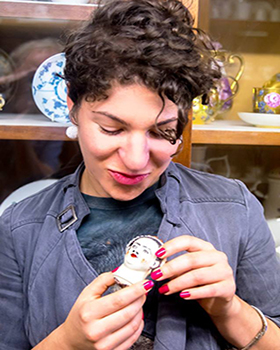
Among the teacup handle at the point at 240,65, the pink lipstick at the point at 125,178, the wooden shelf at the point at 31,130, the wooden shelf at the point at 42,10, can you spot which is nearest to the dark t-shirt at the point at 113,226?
the pink lipstick at the point at 125,178

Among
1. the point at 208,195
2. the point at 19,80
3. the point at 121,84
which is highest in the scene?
Result: the point at 121,84

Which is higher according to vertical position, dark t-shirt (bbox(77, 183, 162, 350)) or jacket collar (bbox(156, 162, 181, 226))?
jacket collar (bbox(156, 162, 181, 226))

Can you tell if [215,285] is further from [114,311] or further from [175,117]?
[175,117]

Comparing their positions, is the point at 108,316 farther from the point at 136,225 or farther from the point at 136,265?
the point at 136,225

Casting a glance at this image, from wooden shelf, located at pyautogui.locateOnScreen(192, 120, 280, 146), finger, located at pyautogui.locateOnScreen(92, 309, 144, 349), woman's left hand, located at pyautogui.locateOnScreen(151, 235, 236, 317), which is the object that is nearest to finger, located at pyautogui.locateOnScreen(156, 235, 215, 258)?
woman's left hand, located at pyautogui.locateOnScreen(151, 235, 236, 317)

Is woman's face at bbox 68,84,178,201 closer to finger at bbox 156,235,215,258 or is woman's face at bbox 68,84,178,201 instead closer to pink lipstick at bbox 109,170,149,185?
pink lipstick at bbox 109,170,149,185

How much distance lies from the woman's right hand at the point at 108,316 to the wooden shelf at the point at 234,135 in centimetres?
60

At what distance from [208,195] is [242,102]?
0.55m

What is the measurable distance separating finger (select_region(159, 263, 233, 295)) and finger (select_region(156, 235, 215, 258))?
1.5 inches

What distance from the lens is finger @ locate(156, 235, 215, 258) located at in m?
0.64

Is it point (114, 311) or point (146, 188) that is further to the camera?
point (146, 188)

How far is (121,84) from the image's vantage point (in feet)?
2.25

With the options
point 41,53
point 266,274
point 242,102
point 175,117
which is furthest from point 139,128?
point 242,102

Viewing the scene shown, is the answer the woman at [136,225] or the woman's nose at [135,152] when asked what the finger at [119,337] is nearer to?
the woman at [136,225]
